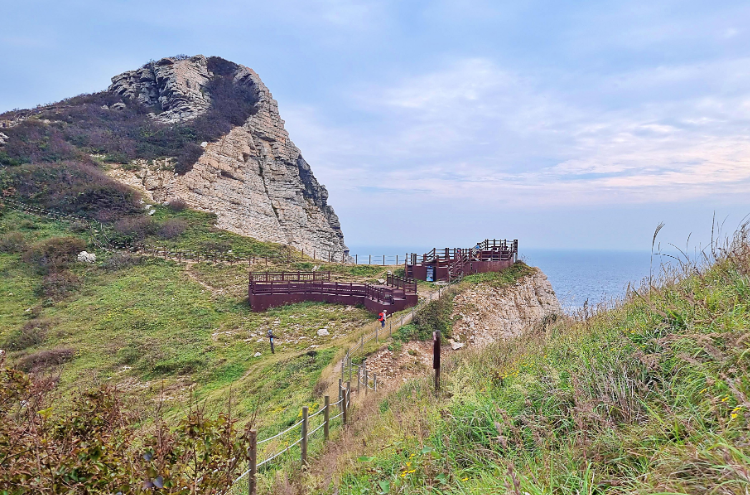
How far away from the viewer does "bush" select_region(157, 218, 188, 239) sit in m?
33.9

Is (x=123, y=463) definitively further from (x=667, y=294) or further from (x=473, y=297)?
(x=473, y=297)

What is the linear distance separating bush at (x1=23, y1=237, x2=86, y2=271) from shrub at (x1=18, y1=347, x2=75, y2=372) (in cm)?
1399

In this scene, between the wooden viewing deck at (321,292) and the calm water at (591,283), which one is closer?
the calm water at (591,283)

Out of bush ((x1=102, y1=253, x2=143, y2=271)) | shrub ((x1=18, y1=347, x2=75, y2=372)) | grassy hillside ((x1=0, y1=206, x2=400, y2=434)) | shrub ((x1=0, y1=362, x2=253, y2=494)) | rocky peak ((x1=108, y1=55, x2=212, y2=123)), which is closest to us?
shrub ((x1=0, y1=362, x2=253, y2=494))

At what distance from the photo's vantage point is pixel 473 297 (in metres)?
20.1

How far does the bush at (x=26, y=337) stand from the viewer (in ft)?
57.6

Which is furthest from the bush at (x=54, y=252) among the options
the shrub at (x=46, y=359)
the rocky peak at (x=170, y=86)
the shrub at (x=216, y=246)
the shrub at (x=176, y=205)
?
the rocky peak at (x=170, y=86)

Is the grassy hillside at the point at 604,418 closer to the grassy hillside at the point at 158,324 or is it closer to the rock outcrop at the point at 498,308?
the grassy hillside at the point at 158,324

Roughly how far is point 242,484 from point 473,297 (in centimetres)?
1638

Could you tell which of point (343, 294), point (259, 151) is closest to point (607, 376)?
point (343, 294)

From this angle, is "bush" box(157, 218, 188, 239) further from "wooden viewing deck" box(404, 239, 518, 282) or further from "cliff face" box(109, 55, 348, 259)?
"wooden viewing deck" box(404, 239, 518, 282)

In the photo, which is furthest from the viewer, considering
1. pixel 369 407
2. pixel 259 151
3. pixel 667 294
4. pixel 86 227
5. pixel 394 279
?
pixel 259 151

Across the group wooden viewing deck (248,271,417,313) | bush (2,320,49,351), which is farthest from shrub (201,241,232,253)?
bush (2,320,49,351)

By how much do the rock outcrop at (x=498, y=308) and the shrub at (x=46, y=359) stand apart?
16.2 meters
